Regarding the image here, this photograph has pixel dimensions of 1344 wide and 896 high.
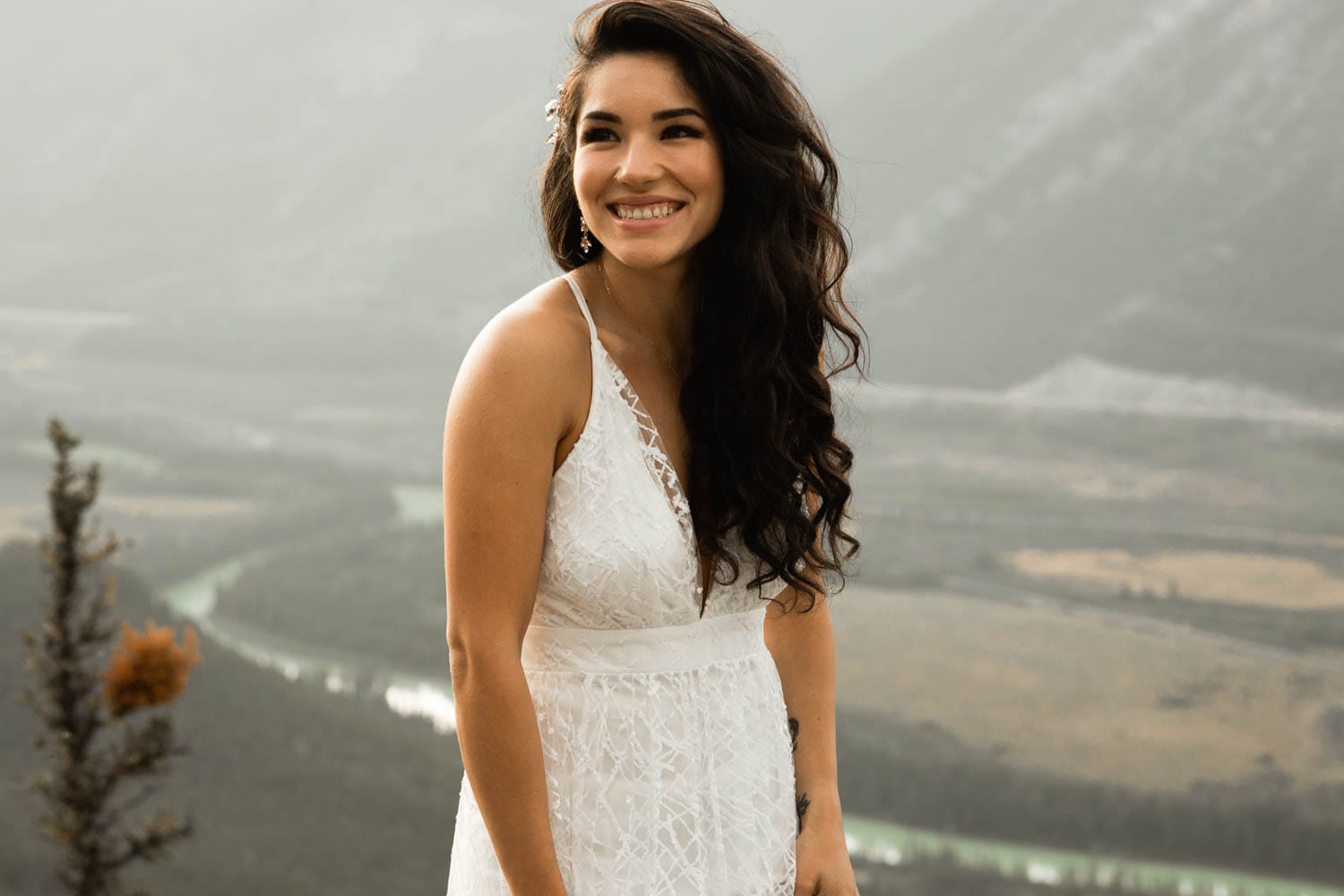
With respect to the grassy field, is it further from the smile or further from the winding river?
the smile

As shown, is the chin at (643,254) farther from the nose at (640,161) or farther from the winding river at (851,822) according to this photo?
the winding river at (851,822)

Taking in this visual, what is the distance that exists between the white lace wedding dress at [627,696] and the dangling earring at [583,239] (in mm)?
148

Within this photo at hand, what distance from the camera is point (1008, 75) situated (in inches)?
2813

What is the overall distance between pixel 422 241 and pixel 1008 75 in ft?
96.1

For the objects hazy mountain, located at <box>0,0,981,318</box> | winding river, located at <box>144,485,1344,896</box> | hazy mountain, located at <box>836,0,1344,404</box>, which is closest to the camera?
winding river, located at <box>144,485,1344,896</box>

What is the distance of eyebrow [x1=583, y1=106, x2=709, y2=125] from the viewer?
6.19 ft

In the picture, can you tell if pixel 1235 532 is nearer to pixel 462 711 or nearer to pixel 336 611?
pixel 336 611

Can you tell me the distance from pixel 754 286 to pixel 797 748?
0.63 m

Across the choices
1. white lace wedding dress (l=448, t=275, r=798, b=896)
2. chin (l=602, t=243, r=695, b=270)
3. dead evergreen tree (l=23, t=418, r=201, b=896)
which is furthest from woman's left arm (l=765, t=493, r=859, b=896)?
dead evergreen tree (l=23, t=418, r=201, b=896)

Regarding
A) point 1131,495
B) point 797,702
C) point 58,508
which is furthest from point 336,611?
point 797,702

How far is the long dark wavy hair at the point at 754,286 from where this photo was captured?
6.27 feet

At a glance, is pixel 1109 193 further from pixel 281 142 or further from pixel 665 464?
pixel 665 464

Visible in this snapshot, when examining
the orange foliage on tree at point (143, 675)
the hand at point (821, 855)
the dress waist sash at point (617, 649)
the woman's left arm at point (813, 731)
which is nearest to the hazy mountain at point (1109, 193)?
the orange foliage on tree at point (143, 675)

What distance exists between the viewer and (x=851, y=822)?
30.0 metres
